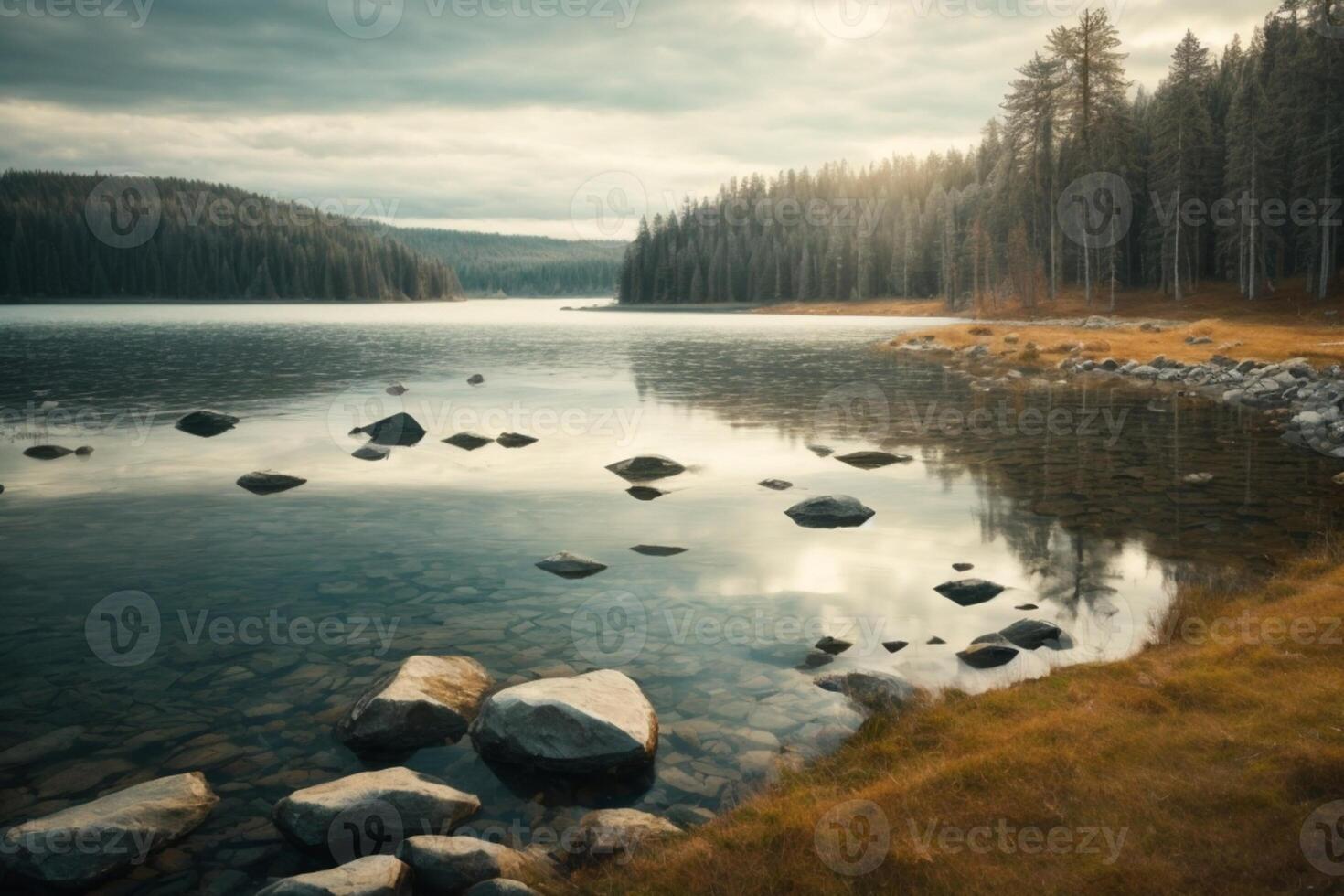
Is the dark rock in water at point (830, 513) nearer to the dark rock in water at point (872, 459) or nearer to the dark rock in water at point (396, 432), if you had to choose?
the dark rock in water at point (872, 459)

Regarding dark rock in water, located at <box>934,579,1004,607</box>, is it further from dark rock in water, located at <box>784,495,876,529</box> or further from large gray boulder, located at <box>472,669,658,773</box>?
large gray boulder, located at <box>472,669,658,773</box>

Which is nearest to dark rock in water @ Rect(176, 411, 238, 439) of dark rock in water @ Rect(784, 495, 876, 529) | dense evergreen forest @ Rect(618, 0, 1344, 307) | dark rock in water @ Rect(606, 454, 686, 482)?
dark rock in water @ Rect(606, 454, 686, 482)

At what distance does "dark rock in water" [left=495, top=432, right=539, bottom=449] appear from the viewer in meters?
25.5

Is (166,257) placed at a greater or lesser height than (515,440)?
greater

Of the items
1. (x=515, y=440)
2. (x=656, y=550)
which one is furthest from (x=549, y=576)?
(x=515, y=440)

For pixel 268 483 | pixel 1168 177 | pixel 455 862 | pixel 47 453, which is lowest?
pixel 455 862

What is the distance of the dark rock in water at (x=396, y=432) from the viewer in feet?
84.4

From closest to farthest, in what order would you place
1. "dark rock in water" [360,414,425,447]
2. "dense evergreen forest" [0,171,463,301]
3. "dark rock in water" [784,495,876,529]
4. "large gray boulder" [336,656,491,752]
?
1. "large gray boulder" [336,656,491,752]
2. "dark rock in water" [784,495,876,529]
3. "dark rock in water" [360,414,425,447]
4. "dense evergreen forest" [0,171,463,301]

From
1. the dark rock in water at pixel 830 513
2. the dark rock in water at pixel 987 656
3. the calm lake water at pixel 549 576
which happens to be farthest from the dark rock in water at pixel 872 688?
the dark rock in water at pixel 830 513

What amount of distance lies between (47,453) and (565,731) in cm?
2227

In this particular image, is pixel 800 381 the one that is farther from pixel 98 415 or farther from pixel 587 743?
pixel 587 743

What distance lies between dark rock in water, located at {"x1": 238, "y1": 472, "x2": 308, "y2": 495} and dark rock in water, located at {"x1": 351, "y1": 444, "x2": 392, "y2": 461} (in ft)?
11.0

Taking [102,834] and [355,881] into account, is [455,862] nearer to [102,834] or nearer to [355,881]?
[355,881]

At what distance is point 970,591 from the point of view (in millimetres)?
12297
